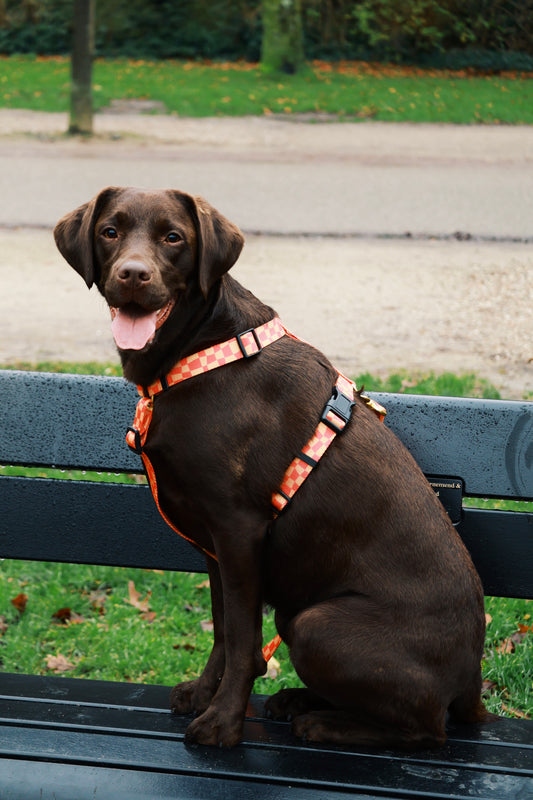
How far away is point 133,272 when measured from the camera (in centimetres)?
207

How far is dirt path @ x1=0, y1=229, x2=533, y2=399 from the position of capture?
665 centimetres

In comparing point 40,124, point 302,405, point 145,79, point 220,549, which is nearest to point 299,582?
point 220,549

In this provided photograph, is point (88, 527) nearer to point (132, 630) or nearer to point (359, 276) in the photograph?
point (132, 630)

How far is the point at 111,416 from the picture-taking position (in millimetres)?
2777

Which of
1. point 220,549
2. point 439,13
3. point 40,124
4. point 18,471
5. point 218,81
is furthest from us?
point 218,81

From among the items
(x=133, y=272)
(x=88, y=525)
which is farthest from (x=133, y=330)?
(x=88, y=525)

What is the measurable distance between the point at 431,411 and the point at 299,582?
0.64 m

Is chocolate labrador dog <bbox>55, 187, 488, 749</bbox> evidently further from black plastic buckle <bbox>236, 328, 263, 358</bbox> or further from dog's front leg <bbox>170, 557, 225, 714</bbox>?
dog's front leg <bbox>170, 557, 225, 714</bbox>

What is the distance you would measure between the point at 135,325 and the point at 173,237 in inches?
9.1

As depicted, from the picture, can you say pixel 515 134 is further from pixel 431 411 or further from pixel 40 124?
pixel 431 411

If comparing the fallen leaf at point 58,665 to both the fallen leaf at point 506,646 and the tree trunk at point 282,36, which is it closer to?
the fallen leaf at point 506,646

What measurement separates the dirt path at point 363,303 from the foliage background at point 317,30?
202cm

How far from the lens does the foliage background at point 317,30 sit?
8.13 metres

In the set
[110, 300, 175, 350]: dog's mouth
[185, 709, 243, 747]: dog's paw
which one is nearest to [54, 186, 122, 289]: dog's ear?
[110, 300, 175, 350]: dog's mouth
